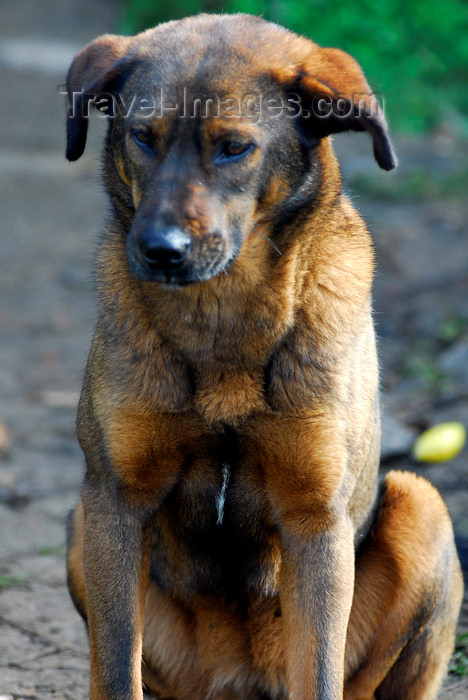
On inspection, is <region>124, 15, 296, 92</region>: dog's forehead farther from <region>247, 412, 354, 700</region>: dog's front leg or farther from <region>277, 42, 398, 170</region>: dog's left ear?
<region>247, 412, 354, 700</region>: dog's front leg

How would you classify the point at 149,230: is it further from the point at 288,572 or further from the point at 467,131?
the point at 467,131

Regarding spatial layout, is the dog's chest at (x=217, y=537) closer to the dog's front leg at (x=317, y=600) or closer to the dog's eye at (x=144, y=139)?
the dog's front leg at (x=317, y=600)

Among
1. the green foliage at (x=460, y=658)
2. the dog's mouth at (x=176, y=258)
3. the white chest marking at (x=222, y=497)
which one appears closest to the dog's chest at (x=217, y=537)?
the white chest marking at (x=222, y=497)

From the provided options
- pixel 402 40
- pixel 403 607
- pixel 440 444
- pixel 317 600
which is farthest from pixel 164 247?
pixel 402 40

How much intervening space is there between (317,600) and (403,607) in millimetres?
587

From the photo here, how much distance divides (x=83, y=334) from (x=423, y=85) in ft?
16.3

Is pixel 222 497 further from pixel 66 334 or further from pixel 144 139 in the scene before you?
pixel 66 334

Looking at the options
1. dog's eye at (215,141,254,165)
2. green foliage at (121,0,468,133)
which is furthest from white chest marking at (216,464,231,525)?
green foliage at (121,0,468,133)

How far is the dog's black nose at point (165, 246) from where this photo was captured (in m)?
2.58

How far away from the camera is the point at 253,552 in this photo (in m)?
3.19

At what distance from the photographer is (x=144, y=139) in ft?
9.17

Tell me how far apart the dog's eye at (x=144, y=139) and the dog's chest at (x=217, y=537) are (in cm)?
99

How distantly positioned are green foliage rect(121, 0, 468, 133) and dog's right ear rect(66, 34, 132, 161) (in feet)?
22.6

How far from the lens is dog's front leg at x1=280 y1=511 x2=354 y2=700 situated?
2.90m
